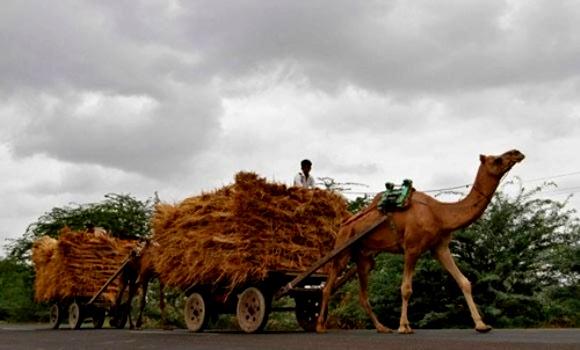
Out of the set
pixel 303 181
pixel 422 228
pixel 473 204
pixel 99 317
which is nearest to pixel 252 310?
pixel 303 181

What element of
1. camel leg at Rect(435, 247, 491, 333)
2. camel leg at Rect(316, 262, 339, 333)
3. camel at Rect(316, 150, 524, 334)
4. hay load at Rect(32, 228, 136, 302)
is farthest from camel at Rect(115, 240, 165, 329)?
camel leg at Rect(435, 247, 491, 333)

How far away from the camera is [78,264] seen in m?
18.6

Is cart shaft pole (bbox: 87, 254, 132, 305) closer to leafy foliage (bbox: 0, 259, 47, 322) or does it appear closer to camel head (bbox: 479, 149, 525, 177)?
camel head (bbox: 479, 149, 525, 177)

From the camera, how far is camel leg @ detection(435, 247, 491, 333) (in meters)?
9.98

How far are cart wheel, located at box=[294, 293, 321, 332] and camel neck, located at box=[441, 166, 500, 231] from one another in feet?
12.5

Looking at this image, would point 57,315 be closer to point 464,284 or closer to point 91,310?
point 91,310

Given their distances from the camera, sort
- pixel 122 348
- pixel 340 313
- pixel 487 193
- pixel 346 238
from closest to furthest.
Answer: pixel 122 348
pixel 487 193
pixel 346 238
pixel 340 313

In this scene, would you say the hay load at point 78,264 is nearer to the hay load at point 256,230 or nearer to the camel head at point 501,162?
the hay load at point 256,230

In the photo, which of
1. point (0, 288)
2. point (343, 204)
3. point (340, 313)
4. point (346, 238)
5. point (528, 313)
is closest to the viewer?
point (346, 238)

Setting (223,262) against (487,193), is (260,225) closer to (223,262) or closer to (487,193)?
(223,262)

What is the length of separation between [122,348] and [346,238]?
3.94 meters

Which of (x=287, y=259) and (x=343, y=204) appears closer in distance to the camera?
(x=287, y=259)

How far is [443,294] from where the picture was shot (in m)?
Result: 15.0

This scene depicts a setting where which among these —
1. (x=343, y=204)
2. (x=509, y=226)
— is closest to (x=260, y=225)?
(x=343, y=204)
